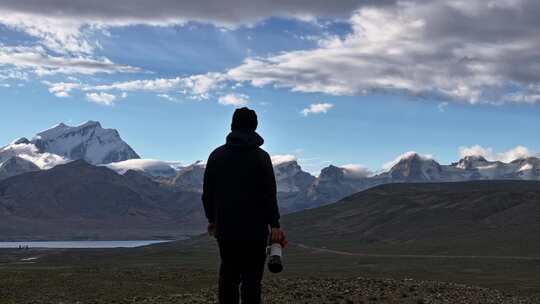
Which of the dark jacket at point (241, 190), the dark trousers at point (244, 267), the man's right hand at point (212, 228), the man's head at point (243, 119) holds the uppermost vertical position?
the man's head at point (243, 119)

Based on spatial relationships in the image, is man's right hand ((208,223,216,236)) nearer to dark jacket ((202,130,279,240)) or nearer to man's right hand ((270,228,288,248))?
dark jacket ((202,130,279,240))

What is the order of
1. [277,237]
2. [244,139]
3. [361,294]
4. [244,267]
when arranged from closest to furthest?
[277,237] < [244,267] < [244,139] < [361,294]

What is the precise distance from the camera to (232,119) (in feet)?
38.1

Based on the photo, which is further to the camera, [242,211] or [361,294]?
[361,294]

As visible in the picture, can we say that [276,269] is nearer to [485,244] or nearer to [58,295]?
[58,295]

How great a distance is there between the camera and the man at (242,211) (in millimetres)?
11000

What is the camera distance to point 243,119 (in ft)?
37.9

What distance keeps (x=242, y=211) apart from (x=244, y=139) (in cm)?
107

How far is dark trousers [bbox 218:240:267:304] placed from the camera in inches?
435

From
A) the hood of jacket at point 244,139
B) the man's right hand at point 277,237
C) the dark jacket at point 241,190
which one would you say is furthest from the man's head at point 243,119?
the man's right hand at point 277,237

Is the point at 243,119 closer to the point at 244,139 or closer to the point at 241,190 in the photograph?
the point at 244,139

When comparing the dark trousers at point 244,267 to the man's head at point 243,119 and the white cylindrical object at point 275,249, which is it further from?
the man's head at point 243,119

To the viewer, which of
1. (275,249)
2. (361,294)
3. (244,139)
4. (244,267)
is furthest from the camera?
(361,294)

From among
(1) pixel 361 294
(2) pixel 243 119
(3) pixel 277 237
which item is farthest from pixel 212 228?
(1) pixel 361 294
